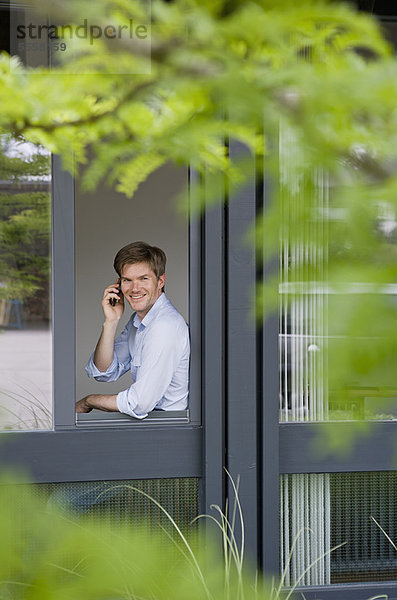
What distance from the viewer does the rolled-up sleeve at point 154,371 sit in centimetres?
295

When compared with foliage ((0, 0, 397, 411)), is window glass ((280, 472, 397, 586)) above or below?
below

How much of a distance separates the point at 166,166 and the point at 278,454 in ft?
8.26

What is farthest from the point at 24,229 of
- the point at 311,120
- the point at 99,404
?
the point at 311,120

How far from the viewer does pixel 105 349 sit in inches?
136

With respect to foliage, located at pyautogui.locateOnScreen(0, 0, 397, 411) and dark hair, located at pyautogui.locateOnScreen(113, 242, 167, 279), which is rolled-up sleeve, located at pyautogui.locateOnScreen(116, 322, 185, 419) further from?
foliage, located at pyautogui.locateOnScreen(0, 0, 397, 411)

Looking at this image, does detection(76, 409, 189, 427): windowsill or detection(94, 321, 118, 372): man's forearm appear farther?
detection(94, 321, 118, 372): man's forearm

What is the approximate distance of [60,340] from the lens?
2832 millimetres

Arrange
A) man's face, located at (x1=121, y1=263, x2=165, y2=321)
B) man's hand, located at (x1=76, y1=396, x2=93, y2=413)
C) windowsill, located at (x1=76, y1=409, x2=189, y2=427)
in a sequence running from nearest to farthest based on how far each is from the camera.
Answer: windowsill, located at (x1=76, y1=409, x2=189, y2=427) < man's hand, located at (x1=76, y1=396, x2=93, y2=413) < man's face, located at (x1=121, y1=263, x2=165, y2=321)

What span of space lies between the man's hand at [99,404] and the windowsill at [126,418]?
7 centimetres

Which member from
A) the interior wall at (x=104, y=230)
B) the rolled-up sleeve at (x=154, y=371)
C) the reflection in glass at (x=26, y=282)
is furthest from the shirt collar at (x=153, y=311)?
the interior wall at (x=104, y=230)

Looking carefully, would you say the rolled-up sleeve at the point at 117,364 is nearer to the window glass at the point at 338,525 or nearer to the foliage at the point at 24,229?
the foliage at the point at 24,229

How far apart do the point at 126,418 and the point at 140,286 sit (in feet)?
2.45

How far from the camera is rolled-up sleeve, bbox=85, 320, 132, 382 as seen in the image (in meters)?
3.51

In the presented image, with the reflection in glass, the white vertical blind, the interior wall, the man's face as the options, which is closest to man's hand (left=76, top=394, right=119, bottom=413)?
the reflection in glass
